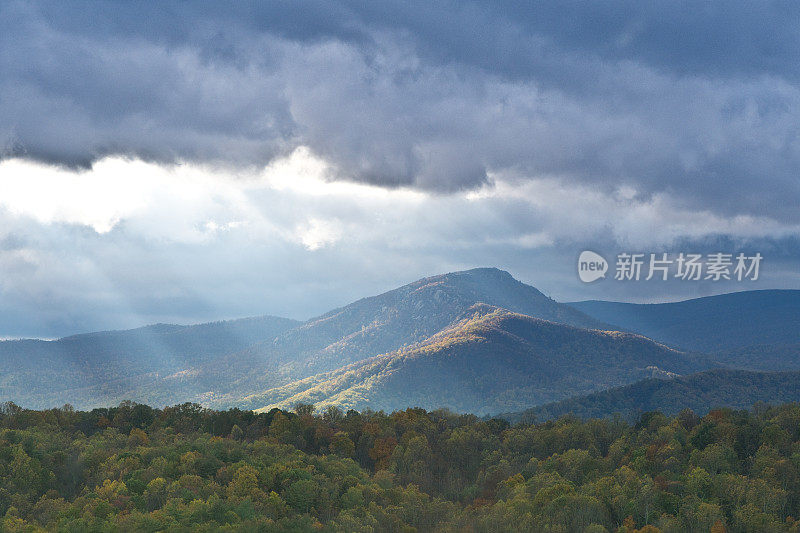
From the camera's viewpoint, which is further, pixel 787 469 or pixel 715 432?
pixel 715 432

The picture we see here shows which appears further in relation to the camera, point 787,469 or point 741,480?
point 787,469

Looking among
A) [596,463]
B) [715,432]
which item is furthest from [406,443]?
[715,432]

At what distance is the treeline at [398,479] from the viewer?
3986 inches

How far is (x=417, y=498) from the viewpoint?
122188 millimetres

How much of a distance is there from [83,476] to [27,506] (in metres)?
19.6

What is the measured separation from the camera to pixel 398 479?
153750 millimetres

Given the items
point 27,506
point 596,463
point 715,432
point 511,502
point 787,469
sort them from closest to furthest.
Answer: point 27,506
point 511,502
point 787,469
point 596,463
point 715,432

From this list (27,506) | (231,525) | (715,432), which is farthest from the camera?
(715,432)

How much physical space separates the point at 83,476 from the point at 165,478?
19962 mm

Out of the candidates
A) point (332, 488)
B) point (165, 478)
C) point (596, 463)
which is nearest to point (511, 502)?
point (332, 488)

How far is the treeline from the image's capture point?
3986 inches

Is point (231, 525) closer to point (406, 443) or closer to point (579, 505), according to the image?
point (579, 505)

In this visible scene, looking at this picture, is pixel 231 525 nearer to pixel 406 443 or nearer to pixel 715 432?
pixel 406 443

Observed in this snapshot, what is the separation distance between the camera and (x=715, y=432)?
166750mm
